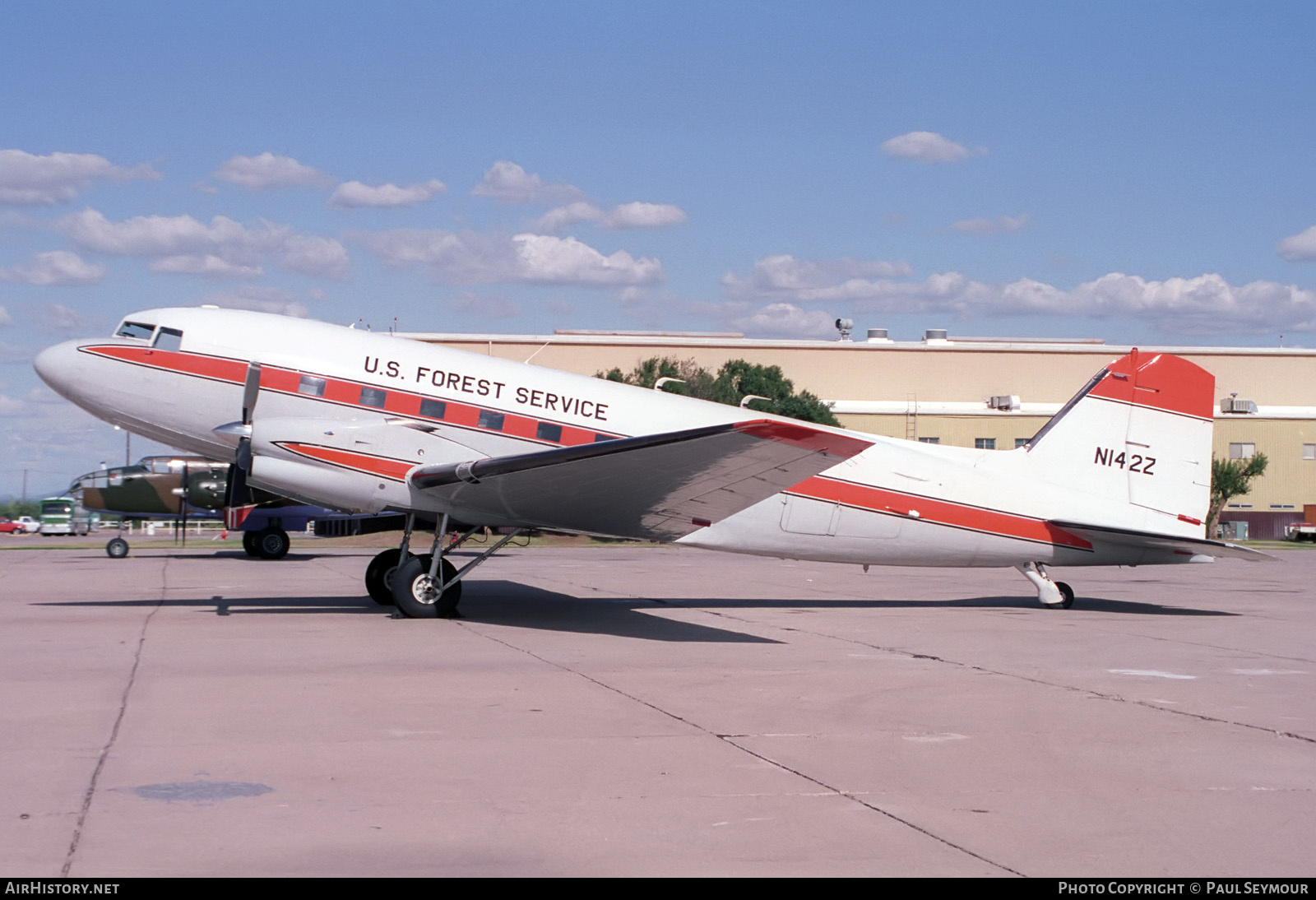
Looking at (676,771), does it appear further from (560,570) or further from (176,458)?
(176,458)

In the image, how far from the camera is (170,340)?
55.3 feet

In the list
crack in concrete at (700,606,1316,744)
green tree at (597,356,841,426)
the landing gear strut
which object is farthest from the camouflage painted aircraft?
green tree at (597,356,841,426)

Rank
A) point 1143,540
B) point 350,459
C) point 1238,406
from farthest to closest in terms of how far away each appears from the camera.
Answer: point 1238,406
point 1143,540
point 350,459

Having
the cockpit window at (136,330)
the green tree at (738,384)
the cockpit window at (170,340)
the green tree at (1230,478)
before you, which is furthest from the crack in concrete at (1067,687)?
the green tree at (1230,478)

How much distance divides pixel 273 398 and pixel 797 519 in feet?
26.6

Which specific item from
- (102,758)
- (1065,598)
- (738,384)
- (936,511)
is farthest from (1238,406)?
(102,758)

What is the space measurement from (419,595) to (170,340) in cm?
520

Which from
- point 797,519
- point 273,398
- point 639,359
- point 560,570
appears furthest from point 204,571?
point 639,359

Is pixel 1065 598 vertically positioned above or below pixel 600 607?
above

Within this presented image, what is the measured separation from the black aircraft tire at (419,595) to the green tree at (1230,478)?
73439mm

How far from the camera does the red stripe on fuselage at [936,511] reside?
60.3 ft

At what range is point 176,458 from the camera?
39312 mm

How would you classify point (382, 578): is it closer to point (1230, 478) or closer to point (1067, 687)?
point (1067, 687)

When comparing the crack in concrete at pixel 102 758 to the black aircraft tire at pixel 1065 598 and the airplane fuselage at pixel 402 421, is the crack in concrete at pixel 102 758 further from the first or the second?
the black aircraft tire at pixel 1065 598
